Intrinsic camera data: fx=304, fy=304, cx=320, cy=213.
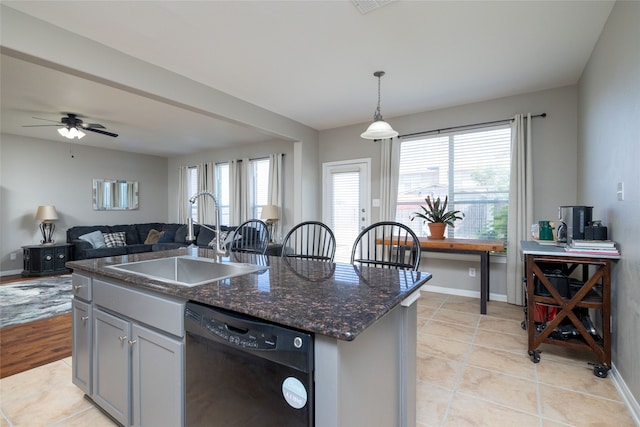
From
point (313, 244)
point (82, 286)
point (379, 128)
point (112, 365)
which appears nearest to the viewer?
point (112, 365)

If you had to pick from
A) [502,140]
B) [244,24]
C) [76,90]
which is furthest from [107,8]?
[502,140]

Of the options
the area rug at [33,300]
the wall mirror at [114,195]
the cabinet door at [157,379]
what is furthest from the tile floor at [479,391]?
the wall mirror at [114,195]

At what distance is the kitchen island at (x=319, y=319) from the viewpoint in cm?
86

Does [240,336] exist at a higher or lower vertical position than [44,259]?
higher

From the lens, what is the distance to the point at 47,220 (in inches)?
223

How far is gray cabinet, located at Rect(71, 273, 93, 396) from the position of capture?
5.63 feet

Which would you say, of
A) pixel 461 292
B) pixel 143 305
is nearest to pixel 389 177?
pixel 461 292

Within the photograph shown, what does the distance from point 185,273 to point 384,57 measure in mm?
2500

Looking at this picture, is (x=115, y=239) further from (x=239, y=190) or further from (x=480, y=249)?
(x=480, y=249)

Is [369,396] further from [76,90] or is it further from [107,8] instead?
[76,90]

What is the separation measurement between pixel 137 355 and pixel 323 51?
2624 mm

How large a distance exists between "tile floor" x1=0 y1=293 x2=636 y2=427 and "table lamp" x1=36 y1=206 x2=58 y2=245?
4.39 m

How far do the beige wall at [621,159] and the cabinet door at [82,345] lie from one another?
3.06 m

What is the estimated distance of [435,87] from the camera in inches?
137
